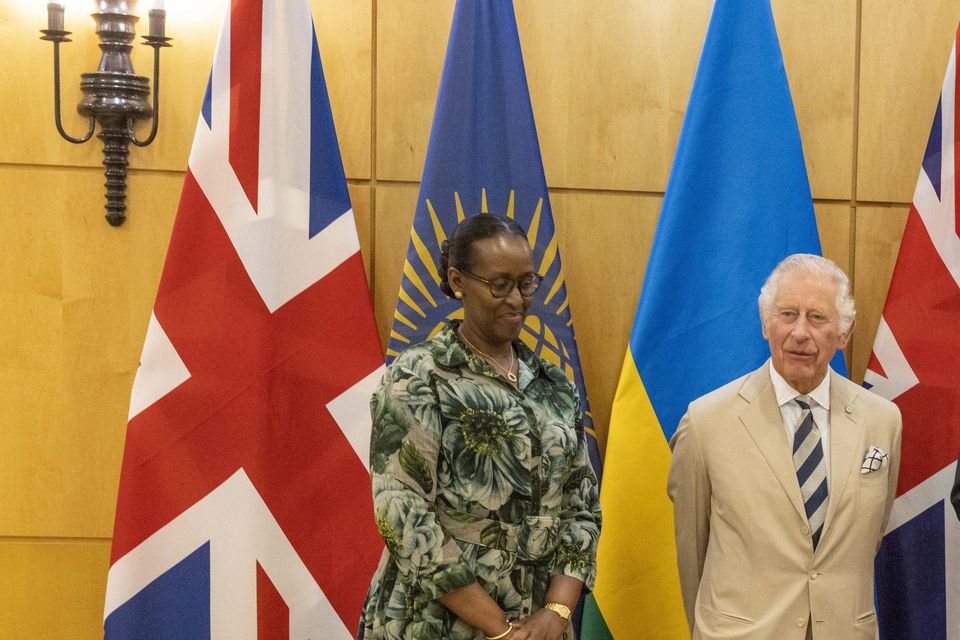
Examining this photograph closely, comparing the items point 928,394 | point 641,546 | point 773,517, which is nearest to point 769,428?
point 773,517

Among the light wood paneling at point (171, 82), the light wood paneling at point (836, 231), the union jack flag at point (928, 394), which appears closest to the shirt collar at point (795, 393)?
the union jack flag at point (928, 394)

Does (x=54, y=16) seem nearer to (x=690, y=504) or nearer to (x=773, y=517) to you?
(x=690, y=504)

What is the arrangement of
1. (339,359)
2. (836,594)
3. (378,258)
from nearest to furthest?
(836,594)
(339,359)
(378,258)

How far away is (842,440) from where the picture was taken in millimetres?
2145

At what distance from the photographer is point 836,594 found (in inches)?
82.0

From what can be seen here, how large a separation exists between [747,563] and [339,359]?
116 cm

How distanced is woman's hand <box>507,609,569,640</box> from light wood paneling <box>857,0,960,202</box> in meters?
1.71

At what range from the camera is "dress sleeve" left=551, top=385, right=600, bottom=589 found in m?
1.94

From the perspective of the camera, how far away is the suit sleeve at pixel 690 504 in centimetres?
221

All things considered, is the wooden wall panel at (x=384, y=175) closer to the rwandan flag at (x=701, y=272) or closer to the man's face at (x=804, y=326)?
the rwandan flag at (x=701, y=272)

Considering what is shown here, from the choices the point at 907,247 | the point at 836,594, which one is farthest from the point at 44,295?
the point at 907,247

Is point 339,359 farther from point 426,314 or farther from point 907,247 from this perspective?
point 907,247

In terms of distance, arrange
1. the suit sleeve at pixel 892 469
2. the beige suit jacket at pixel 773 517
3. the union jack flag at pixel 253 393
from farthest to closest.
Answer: the union jack flag at pixel 253 393 < the suit sleeve at pixel 892 469 < the beige suit jacket at pixel 773 517

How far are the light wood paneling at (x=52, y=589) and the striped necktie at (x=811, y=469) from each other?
189cm
